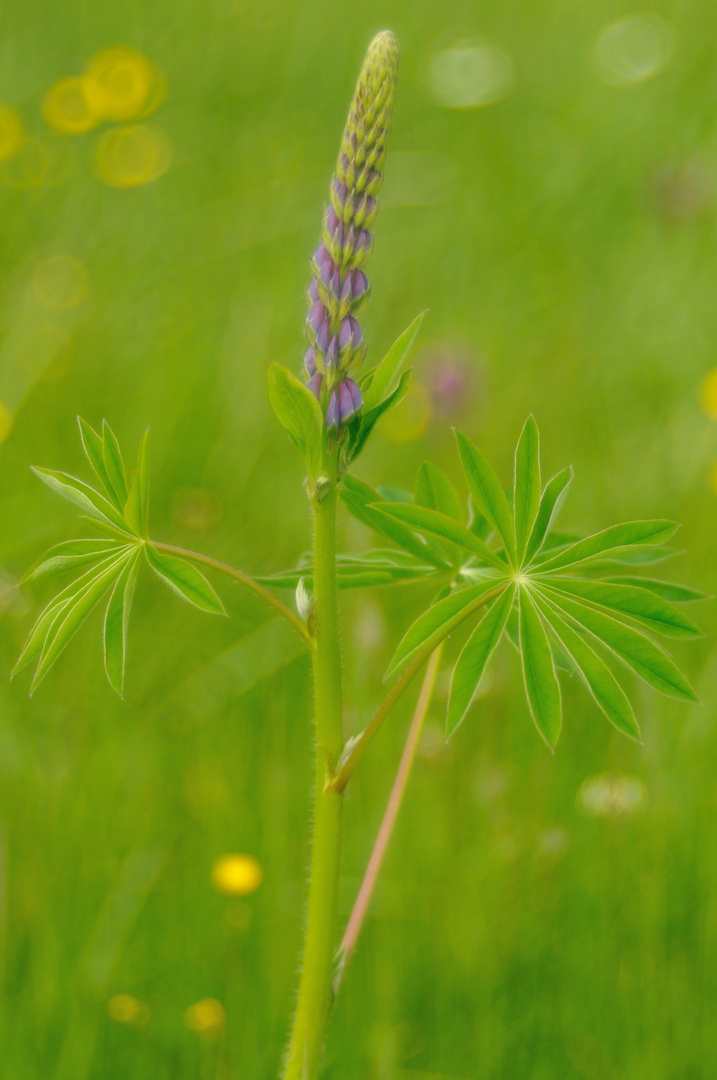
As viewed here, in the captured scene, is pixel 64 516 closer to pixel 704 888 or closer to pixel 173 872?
pixel 173 872

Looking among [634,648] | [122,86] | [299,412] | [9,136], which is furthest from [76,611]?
[122,86]

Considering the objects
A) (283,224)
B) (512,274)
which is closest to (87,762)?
(283,224)

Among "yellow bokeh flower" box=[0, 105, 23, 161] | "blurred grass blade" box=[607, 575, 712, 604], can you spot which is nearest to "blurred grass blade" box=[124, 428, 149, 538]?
"blurred grass blade" box=[607, 575, 712, 604]

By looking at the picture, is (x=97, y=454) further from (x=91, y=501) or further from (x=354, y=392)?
(x=354, y=392)

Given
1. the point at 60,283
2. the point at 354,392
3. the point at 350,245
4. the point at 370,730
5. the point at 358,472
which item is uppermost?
the point at 60,283

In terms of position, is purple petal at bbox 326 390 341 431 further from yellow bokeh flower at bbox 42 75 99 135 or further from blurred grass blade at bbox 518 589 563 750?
yellow bokeh flower at bbox 42 75 99 135

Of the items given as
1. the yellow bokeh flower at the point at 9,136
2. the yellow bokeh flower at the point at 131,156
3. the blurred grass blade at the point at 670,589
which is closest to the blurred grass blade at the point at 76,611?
the blurred grass blade at the point at 670,589
